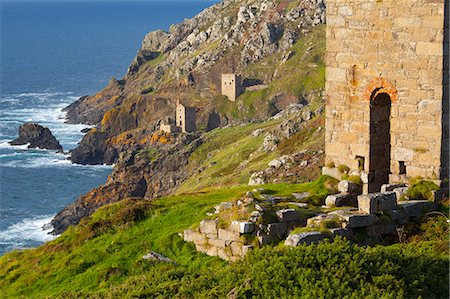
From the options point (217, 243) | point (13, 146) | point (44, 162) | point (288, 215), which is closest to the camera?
point (288, 215)

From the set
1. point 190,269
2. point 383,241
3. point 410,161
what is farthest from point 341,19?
point 190,269

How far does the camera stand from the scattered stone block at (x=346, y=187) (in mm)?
23652

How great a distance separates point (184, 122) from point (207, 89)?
19063 millimetres

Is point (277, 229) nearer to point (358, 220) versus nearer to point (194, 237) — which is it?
point (358, 220)

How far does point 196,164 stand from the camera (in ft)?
389

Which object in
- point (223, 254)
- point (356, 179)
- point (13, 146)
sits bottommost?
point (13, 146)

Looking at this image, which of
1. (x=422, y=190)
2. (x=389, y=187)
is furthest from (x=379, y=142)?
(x=422, y=190)

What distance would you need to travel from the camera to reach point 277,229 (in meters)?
20.0

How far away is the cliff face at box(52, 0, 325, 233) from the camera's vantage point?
133625mm

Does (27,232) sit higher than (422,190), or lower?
lower

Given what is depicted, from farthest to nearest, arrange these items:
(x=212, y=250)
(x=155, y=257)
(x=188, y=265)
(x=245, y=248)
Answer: (x=155, y=257) < (x=212, y=250) < (x=188, y=265) < (x=245, y=248)

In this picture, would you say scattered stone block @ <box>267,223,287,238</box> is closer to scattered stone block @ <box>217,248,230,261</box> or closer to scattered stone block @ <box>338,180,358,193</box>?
scattered stone block @ <box>217,248,230,261</box>

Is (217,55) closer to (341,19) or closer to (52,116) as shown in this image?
(52,116)

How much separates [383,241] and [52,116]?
517 ft
